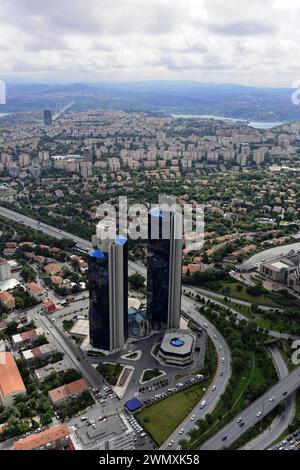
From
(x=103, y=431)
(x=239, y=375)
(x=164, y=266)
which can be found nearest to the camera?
(x=103, y=431)

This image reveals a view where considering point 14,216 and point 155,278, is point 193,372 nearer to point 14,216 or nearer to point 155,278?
point 155,278

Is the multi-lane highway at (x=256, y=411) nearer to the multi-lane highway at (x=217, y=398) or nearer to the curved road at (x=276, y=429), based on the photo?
the multi-lane highway at (x=217, y=398)

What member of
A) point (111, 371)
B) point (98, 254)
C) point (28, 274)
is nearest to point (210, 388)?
point (111, 371)

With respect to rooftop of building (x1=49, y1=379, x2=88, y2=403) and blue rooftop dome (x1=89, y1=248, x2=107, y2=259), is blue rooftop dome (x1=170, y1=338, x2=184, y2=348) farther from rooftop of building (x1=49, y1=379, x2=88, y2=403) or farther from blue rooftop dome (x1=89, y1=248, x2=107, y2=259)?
blue rooftop dome (x1=89, y1=248, x2=107, y2=259)

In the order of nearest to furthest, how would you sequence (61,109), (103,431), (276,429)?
1. (103,431)
2. (276,429)
3. (61,109)

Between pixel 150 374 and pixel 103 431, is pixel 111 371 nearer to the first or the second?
pixel 150 374

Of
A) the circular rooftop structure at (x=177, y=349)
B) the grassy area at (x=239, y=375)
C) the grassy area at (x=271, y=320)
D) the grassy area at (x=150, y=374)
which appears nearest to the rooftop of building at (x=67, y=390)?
the grassy area at (x=150, y=374)
